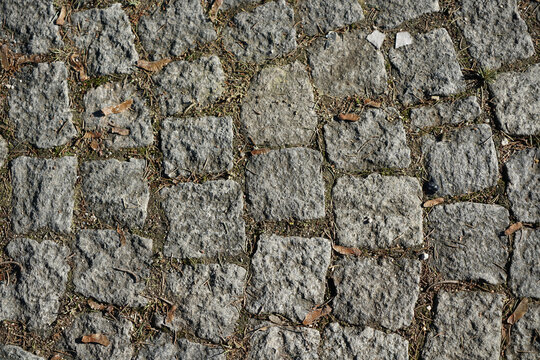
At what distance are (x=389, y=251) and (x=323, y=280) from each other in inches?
17.8

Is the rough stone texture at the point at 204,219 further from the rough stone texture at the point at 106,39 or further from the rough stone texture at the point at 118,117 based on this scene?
the rough stone texture at the point at 106,39

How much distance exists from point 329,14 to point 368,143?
93cm

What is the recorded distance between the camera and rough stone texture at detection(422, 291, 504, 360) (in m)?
3.03

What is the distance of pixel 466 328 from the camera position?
305cm

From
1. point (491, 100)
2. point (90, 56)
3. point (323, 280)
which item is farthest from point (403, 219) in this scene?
point (90, 56)

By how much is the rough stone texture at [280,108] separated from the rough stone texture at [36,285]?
57.0 inches

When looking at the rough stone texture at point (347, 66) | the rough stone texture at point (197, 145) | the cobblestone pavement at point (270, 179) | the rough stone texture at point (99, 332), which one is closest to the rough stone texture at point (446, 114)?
the cobblestone pavement at point (270, 179)

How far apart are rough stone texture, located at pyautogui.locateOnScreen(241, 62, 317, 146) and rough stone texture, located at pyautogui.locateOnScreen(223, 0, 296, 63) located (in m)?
0.13

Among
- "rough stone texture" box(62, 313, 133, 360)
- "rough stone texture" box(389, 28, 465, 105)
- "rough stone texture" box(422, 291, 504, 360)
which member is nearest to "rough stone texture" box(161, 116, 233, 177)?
"rough stone texture" box(62, 313, 133, 360)

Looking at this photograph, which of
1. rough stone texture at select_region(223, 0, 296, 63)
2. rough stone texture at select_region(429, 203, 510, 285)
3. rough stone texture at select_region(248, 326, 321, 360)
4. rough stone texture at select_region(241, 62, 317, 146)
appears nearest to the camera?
rough stone texture at select_region(248, 326, 321, 360)

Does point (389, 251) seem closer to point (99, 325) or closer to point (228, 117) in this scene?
point (228, 117)

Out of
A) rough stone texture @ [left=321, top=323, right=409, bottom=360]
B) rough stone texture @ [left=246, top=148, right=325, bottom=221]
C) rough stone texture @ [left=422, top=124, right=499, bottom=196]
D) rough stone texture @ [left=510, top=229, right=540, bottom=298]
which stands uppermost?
rough stone texture @ [left=422, top=124, right=499, bottom=196]

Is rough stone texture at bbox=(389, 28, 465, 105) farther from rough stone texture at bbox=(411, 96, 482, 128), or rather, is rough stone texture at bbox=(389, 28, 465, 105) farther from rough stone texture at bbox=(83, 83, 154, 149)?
rough stone texture at bbox=(83, 83, 154, 149)

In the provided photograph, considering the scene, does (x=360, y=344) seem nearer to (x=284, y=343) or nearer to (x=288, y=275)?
(x=284, y=343)
